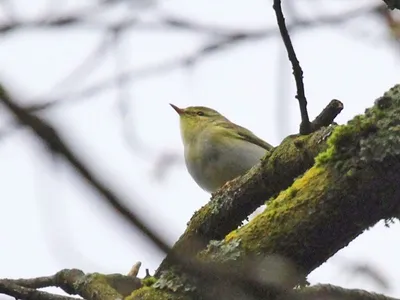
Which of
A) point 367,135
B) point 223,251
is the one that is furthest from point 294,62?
point 223,251

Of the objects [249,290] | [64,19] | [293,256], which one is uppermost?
[64,19]

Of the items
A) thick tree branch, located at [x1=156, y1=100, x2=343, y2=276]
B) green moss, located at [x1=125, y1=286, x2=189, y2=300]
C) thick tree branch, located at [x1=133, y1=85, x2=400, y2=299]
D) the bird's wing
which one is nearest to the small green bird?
the bird's wing

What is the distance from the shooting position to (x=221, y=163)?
5098mm

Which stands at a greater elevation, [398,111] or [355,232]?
[398,111]

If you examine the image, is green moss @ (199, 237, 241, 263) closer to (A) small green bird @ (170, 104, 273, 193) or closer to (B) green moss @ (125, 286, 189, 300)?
(B) green moss @ (125, 286, 189, 300)

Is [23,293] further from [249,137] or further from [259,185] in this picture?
[249,137]

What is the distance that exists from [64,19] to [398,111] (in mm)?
1199

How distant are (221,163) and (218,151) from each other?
17 cm

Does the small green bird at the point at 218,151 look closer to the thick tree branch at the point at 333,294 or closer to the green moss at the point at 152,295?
the green moss at the point at 152,295

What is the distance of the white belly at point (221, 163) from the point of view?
16.6 feet

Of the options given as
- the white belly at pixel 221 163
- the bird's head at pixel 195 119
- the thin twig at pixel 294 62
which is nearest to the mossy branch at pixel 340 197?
the thin twig at pixel 294 62

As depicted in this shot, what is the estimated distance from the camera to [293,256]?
2.17m

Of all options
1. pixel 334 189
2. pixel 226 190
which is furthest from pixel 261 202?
pixel 334 189

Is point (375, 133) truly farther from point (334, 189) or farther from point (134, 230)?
point (134, 230)
